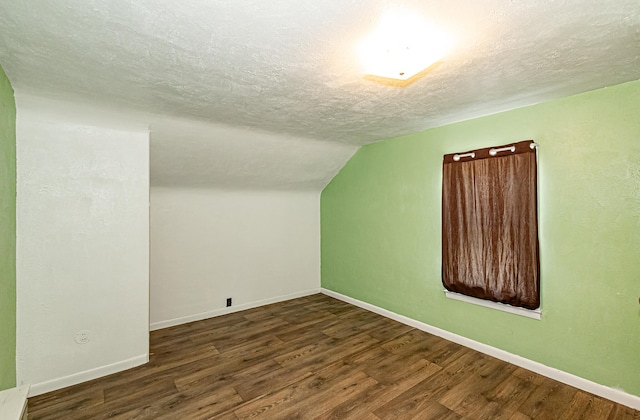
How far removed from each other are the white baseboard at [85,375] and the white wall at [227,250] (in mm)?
814

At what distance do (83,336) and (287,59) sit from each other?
272cm

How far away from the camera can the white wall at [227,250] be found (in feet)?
11.3

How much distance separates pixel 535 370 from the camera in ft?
8.01

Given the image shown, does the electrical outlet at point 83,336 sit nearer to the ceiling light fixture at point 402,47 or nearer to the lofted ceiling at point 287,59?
the lofted ceiling at point 287,59

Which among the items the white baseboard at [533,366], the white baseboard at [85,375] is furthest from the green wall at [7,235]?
the white baseboard at [533,366]

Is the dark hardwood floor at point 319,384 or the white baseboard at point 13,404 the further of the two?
the dark hardwood floor at point 319,384

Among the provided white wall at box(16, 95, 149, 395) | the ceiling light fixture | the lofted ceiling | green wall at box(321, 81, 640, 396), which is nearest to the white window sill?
green wall at box(321, 81, 640, 396)

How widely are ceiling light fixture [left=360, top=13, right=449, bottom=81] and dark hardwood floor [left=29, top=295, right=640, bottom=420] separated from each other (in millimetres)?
2242

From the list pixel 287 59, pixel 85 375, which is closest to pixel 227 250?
pixel 85 375

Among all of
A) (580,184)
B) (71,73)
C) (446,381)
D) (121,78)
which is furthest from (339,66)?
(446,381)

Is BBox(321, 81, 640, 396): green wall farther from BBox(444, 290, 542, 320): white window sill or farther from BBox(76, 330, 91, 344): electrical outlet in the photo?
BBox(76, 330, 91, 344): electrical outlet

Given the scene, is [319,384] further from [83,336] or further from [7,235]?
[7,235]

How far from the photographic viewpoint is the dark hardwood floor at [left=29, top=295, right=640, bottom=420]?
78.9 inches

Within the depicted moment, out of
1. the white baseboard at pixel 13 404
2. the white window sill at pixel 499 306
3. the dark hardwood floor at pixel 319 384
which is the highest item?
the white window sill at pixel 499 306
